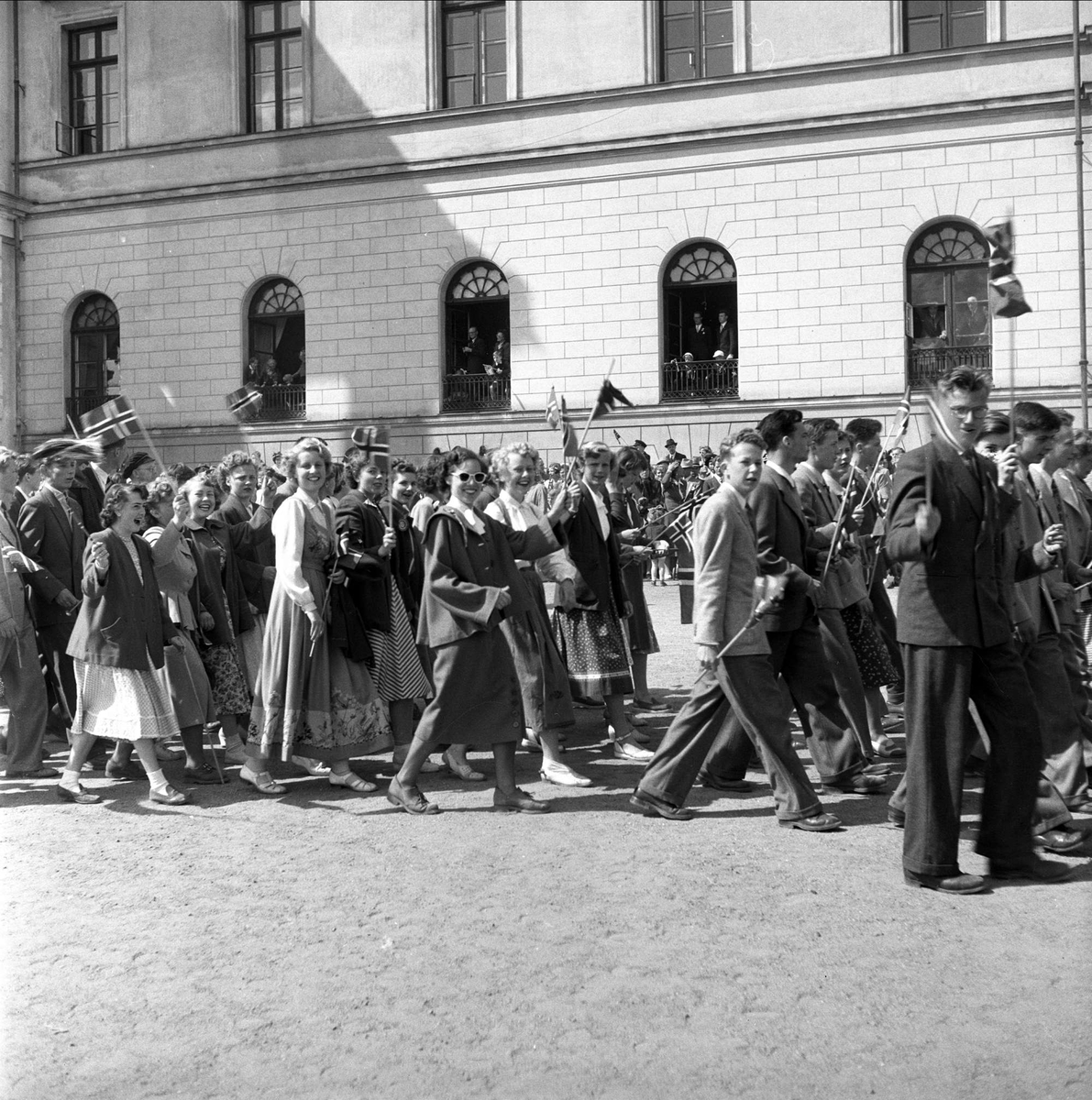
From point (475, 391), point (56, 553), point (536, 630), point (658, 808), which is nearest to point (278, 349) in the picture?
point (475, 391)

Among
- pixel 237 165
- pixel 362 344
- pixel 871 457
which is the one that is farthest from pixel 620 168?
pixel 871 457

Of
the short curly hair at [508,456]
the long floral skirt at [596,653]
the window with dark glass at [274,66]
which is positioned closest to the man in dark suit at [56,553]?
the short curly hair at [508,456]

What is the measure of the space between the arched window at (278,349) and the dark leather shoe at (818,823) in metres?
21.0

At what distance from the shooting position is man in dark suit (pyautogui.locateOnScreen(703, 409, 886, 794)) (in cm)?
674

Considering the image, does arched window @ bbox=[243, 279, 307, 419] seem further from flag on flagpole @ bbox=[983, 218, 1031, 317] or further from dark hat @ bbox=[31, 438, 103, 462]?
flag on flagpole @ bbox=[983, 218, 1031, 317]

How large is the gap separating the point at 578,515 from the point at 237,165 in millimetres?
19862

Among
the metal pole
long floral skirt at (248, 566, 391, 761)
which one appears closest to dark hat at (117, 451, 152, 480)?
long floral skirt at (248, 566, 391, 761)

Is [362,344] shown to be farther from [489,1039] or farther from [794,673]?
[489,1039]

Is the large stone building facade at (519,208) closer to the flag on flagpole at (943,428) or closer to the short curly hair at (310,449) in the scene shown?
the short curly hair at (310,449)

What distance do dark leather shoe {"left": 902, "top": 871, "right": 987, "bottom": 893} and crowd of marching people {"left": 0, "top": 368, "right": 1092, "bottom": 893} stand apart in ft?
0.03

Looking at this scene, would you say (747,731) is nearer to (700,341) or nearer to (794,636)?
(794,636)

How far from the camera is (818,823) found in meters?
6.34

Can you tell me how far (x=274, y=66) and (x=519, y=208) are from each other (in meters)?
5.36

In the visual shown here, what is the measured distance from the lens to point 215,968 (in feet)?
15.2
